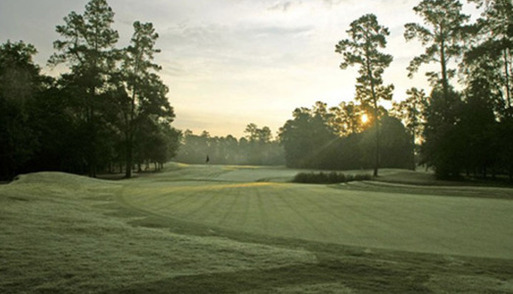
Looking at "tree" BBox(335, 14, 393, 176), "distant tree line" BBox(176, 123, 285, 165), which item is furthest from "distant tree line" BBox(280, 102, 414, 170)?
"distant tree line" BBox(176, 123, 285, 165)

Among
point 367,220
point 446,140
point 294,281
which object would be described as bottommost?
point 367,220

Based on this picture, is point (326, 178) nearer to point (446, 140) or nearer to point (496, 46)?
point (446, 140)

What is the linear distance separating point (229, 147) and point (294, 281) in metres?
166

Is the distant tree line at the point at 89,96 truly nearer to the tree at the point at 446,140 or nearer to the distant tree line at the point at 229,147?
the tree at the point at 446,140

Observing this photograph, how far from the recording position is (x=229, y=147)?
557ft

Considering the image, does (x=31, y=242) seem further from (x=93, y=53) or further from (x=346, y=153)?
(x=346, y=153)

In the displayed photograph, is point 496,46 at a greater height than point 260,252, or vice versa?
point 496,46

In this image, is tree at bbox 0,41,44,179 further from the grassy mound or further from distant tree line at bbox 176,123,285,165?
distant tree line at bbox 176,123,285,165

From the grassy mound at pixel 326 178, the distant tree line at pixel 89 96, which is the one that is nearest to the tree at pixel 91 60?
the distant tree line at pixel 89 96

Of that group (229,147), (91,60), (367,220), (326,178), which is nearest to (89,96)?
(91,60)

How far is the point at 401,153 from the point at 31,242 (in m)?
62.3

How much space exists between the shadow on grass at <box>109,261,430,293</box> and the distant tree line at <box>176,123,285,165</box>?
416 feet

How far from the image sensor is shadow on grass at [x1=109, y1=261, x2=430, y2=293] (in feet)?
14.3

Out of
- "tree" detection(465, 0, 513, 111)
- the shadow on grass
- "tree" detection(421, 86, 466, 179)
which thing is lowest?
the shadow on grass
